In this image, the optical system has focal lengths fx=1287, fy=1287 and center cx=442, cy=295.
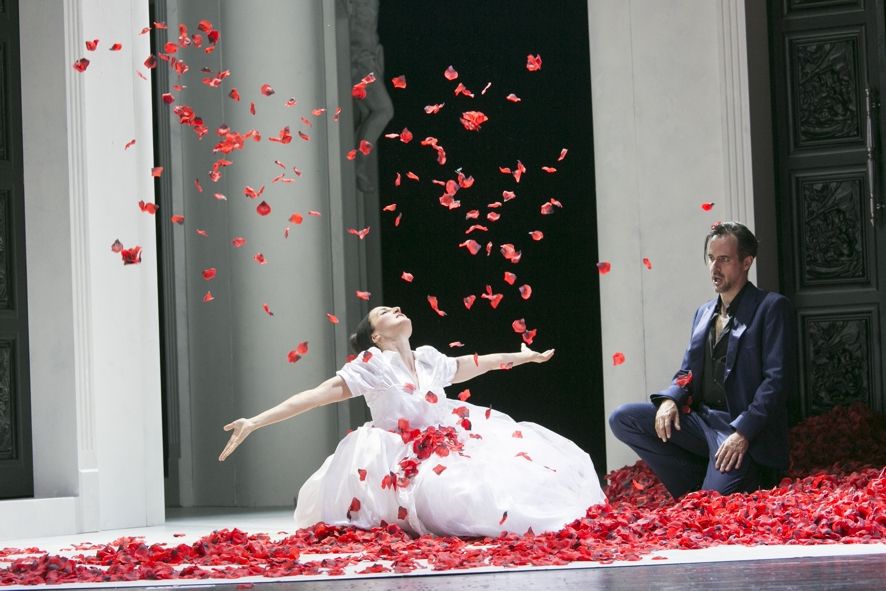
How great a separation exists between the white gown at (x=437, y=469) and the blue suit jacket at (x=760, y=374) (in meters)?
0.67

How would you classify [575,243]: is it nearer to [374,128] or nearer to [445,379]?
[374,128]

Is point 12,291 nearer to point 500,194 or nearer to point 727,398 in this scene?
point 500,194

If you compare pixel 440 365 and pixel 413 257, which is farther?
pixel 413 257

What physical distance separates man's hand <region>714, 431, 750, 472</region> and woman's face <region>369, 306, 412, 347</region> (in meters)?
1.28

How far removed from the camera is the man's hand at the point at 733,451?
16.0ft

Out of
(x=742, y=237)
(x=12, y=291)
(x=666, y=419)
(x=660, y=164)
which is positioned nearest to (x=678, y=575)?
(x=666, y=419)

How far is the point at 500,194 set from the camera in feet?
24.6

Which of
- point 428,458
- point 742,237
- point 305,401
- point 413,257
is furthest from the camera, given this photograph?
point 413,257

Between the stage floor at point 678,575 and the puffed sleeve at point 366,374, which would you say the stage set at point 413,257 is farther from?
the puffed sleeve at point 366,374

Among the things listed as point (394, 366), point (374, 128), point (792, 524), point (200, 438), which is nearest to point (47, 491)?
point (200, 438)

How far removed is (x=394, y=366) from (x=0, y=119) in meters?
2.57

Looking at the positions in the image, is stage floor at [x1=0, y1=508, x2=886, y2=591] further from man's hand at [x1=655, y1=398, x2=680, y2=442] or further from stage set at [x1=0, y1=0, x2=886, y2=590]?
man's hand at [x1=655, y1=398, x2=680, y2=442]

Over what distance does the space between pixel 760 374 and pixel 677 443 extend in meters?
0.45

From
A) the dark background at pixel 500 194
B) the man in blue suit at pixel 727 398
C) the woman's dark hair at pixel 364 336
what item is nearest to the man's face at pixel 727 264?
the man in blue suit at pixel 727 398
